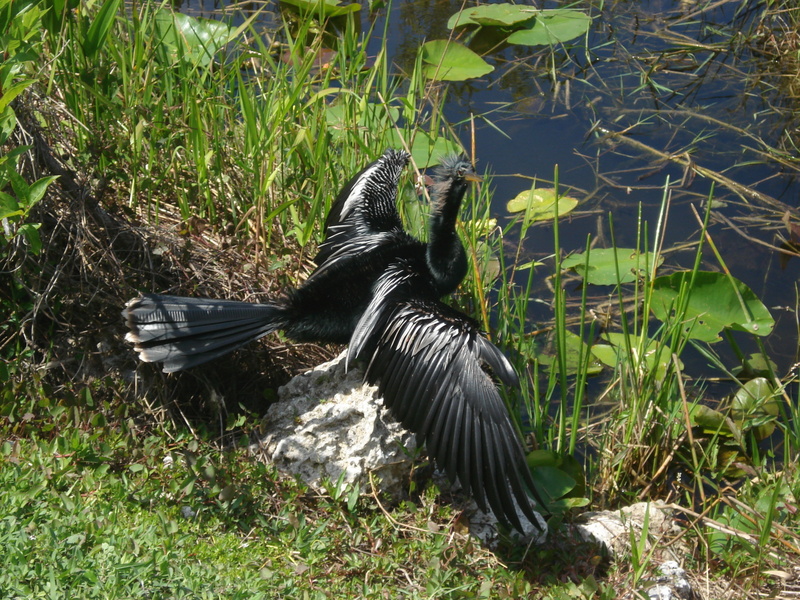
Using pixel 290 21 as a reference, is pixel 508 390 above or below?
below

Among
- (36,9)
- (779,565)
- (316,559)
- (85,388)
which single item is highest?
(36,9)

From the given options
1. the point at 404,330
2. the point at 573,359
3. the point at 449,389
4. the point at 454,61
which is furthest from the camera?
the point at 454,61

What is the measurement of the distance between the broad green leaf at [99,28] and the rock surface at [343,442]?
1.72 m

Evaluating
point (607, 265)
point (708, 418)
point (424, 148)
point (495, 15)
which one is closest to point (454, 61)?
point (495, 15)

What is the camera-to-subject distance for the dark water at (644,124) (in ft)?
16.4

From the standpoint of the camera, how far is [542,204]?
5.02 metres

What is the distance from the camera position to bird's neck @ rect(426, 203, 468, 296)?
333cm

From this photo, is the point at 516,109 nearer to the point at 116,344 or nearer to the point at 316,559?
the point at 116,344

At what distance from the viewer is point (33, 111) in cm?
315

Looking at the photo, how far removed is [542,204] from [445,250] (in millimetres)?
1855

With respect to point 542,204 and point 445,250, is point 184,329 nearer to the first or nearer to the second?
point 445,250

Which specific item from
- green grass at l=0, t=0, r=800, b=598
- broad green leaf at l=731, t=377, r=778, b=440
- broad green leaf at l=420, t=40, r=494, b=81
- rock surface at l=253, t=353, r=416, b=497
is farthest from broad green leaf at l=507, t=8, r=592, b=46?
rock surface at l=253, t=353, r=416, b=497

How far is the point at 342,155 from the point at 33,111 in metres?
1.53

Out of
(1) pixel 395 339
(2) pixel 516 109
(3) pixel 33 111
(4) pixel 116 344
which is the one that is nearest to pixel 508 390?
(1) pixel 395 339
